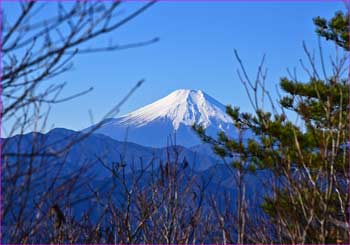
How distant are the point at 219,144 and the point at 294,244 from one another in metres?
10.3

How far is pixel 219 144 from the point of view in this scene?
1345 centimetres

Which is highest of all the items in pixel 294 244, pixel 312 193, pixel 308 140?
pixel 308 140

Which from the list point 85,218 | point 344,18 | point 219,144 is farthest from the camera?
point 219,144

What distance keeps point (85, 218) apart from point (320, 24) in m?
9.00

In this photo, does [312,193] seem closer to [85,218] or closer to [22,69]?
[22,69]

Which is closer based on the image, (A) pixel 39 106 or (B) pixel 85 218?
(A) pixel 39 106

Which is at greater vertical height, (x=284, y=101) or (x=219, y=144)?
(x=284, y=101)

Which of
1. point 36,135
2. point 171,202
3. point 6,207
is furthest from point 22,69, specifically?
point 171,202

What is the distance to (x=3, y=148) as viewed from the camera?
2785 mm

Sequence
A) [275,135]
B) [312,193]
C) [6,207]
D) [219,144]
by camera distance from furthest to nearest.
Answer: [219,144]
[275,135]
[312,193]
[6,207]

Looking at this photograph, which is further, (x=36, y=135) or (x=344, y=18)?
(x=344, y=18)

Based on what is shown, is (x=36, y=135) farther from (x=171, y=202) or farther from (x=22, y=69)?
(x=171, y=202)

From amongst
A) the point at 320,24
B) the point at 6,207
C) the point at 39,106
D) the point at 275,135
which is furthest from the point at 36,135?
the point at 320,24

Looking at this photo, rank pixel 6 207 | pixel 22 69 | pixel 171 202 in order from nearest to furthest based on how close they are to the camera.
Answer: pixel 22 69 < pixel 6 207 < pixel 171 202
